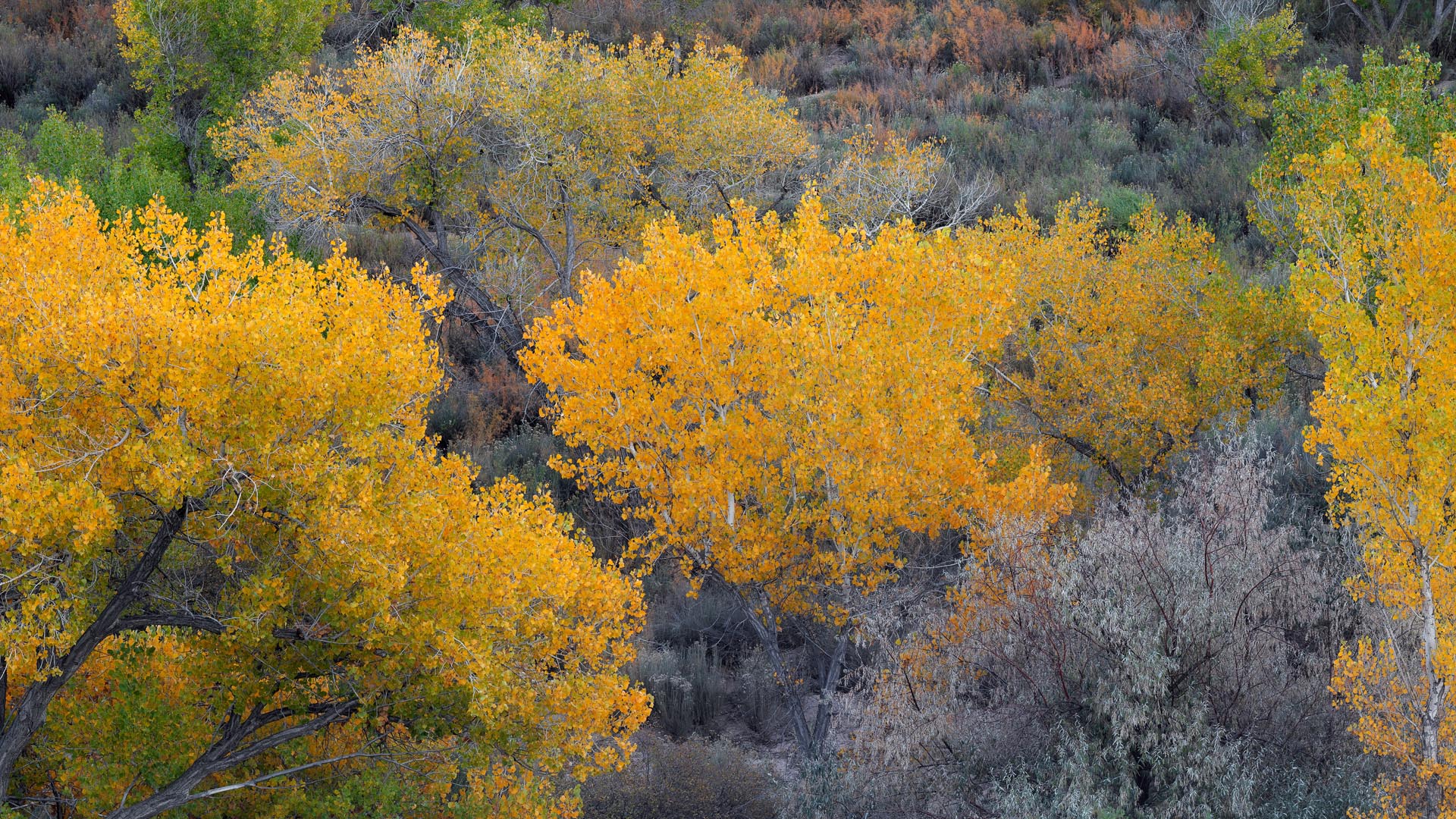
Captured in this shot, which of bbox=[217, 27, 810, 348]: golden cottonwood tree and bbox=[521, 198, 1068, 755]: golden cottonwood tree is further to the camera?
bbox=[217, 27, 810, 348]: golden cottonwood tree

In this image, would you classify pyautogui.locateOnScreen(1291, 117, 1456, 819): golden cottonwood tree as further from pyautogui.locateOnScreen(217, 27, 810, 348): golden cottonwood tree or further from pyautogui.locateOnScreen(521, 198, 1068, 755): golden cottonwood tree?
pyautogui.locateOnScreen(217, 27, 810, 348): golden cottonwood tree

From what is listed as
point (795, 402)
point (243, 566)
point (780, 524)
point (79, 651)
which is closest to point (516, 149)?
point (780, 524)

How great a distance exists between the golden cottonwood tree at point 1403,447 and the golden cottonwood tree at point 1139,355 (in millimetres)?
4932

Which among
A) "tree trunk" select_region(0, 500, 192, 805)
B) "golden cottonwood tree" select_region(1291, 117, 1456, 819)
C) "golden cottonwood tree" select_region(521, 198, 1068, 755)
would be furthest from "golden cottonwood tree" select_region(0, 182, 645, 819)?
"golden cottonwood tree" select_region(1291, 117, 1456, 819)

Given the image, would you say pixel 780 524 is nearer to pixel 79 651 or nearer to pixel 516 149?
pixel 79 651

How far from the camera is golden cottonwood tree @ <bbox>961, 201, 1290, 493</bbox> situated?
1457 cm

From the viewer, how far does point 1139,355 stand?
1553cm

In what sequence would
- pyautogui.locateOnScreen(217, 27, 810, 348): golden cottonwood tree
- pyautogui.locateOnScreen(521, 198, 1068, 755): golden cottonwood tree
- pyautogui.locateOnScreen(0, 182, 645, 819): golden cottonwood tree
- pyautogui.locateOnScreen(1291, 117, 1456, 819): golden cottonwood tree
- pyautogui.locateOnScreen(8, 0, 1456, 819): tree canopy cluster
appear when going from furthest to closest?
pyautogui.locateOnScreen(217, 27, 810, 348): golden cottonwood tree, pyautogui.locateOnScreen(521, 198, 1068, 755): golden cottonwood tree, pyautogui.locateOnScreen(1291, 117, 1456, 819): golden cottonwood tree, pyautogui.locateOnScreen(8, 0, 1456, 819): tree canopy cluster, pyautogui.locateOnScreen(0, 182, 645, 819): golden cottonwood tree

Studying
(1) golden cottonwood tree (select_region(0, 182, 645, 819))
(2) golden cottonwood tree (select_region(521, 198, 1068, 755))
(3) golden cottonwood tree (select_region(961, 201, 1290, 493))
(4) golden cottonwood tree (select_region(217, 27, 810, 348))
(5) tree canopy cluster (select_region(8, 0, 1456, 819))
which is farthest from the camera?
(4) golden cottonwood tree (select_region(217, 27, 810, 348))

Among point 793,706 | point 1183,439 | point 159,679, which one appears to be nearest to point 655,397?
point 793,706

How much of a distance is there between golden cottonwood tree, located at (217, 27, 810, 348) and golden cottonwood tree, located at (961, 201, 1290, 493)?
17.6ft

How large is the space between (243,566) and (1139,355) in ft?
37.7

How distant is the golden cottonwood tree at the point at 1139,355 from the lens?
14570mm

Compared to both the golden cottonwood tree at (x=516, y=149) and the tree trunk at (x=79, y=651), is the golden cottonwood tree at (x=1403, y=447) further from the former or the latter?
the golden cottonwood tree at (x=516, y=149)
